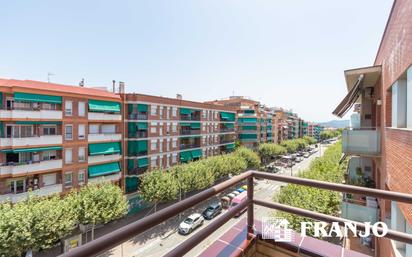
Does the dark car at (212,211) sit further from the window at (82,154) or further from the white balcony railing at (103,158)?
the window at (82,154)

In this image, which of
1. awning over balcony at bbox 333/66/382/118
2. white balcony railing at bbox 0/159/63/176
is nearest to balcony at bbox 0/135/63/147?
white balcony railing at bbox 0/159/63/176

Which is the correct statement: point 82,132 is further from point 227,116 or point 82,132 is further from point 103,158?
point 227,116

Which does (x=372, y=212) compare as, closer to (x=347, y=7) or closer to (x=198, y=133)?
(x=347, y=7)

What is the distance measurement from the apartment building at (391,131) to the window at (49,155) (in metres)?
16.5

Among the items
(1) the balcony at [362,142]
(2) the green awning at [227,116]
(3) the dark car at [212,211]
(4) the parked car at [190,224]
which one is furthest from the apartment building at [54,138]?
(2) the green awning at [227,116]

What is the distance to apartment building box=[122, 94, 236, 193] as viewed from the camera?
19.8 metres

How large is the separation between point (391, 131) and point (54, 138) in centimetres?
1708

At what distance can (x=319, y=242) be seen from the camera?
246 cm

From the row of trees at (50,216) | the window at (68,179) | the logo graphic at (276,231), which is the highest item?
the logo graphic at (276,231)

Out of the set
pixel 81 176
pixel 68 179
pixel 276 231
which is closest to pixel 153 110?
pixel 81 176

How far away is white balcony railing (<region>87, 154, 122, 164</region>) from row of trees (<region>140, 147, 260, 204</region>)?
9.12ft

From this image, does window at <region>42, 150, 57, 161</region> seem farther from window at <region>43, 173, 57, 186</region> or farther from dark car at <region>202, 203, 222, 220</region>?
dark car at <region>202, 203, 222, 220</region>

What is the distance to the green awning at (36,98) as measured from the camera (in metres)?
13.0

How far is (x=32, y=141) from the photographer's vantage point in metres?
13.6
